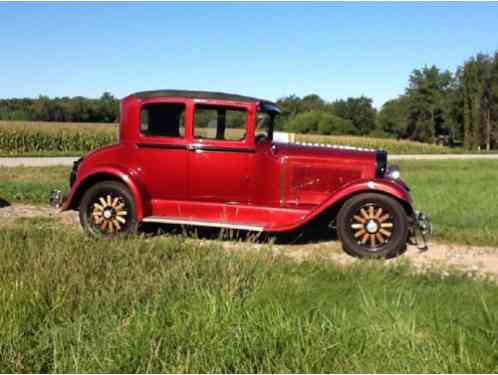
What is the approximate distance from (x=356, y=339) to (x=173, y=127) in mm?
4341

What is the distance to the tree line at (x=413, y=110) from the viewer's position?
60.0 meters

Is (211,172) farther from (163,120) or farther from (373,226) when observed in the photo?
(373,226)

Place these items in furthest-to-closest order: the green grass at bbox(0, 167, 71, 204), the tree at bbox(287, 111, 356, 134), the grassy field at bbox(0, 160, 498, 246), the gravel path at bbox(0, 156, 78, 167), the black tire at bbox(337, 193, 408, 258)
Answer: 1. the tree at bbox(287, 111, 356, 134)
2. the gravel path at bbox(0, 156, 78, 167)
3. the green grass at bbox(0, 167, 71, 204)
4. the grassy field at bbox(0, 160, 498, 246)
5. the black tire at bbox(337, 193, 408, 258)

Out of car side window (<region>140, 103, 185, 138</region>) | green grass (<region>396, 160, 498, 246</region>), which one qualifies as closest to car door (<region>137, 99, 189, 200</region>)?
car side window (<region>140, 103, 185, 138</region>)

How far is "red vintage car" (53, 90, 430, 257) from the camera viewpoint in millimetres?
6648

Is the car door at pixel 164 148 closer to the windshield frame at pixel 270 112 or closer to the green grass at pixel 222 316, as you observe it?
the windshield frame at pixel 270 112

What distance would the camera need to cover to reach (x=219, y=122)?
682cm

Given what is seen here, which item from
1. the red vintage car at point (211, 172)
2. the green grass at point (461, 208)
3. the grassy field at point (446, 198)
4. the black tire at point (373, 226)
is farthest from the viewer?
the grassy field at point (446, 198)

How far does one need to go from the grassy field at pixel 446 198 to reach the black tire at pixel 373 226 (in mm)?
1466

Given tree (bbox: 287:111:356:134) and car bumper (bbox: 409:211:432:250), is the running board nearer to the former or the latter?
car bumper (bbox: 409:211:432:250)

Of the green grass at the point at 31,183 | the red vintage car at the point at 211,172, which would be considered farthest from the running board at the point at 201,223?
the green grass at the point at 31,183

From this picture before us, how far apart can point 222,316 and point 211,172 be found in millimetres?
3395

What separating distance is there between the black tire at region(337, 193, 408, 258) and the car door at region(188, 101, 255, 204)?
4.34 ft

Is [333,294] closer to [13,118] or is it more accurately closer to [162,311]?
[162,311]
